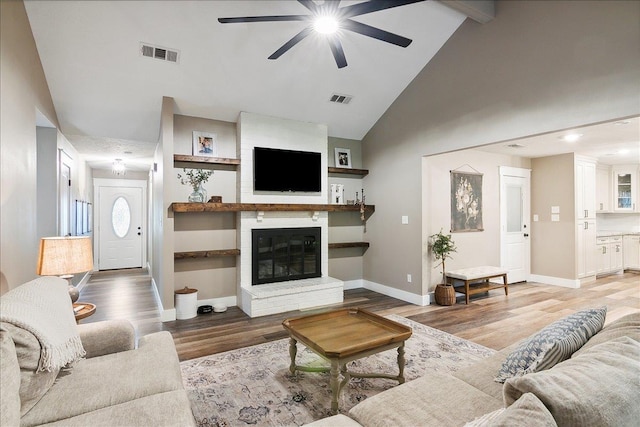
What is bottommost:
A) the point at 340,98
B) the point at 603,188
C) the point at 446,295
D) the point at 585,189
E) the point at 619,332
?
the point at 446,295

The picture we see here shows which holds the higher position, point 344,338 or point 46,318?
point 46,318

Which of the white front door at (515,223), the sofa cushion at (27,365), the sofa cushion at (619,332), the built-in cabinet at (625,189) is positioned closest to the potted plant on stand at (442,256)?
the white front door at (515,223)

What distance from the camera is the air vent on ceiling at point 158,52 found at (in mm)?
3350

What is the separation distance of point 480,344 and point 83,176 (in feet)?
25.1

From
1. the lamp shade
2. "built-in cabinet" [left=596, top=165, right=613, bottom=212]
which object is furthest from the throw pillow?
"built-in cabinet" [left=596, top=165, right=613, bottom=212]

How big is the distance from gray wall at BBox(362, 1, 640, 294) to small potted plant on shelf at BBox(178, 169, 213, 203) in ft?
8.96

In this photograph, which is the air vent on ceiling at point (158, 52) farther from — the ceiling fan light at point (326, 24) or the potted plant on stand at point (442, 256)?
the potted plant on stand at point (442, 256)

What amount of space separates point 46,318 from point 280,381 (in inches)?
64.0

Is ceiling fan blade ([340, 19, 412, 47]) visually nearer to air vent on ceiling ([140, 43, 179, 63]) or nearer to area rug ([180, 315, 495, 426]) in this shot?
air vent on ceiling ([140, 43, 179, 63])

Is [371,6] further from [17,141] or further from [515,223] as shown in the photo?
[515,223]

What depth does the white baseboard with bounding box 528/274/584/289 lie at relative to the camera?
18.7ft

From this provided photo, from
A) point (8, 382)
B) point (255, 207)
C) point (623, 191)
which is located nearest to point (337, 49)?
point (255, 207)

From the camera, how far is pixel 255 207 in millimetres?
4473

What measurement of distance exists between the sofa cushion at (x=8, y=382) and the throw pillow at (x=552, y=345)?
2020 millimetres
